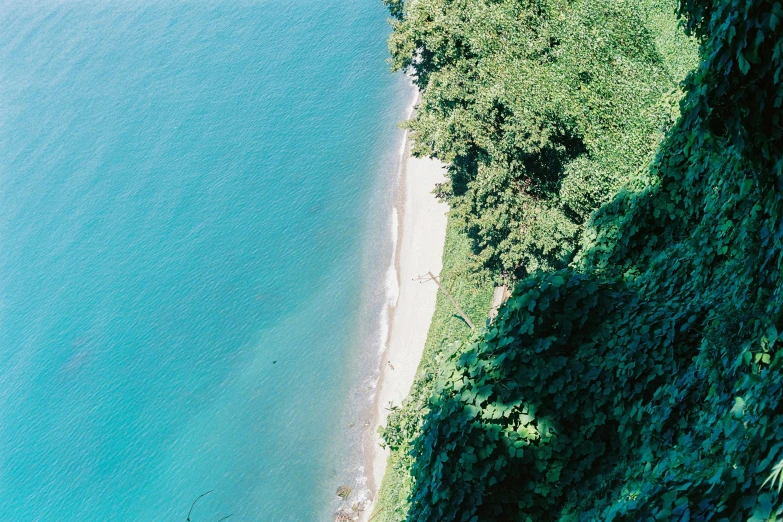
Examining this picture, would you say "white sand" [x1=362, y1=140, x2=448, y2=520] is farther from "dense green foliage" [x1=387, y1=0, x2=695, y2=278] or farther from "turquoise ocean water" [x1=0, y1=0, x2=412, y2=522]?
"dense green foliage" [x1=387, y1=0, x2=695, y2=278]

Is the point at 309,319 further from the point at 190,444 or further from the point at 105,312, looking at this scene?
the point at 105,312

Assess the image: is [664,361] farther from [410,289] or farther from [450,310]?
[410,289]

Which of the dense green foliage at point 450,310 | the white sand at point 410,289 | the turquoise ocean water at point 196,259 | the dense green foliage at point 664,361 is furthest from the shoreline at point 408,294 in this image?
the dense green foliage at point 664,361

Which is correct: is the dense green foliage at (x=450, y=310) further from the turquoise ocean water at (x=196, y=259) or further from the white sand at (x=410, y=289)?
the turquoise ocean water at (x=196, y=259)

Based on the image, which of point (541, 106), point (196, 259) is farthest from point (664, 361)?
point (196, 259)

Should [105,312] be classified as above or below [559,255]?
above

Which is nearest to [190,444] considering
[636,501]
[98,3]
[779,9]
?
[636,501]

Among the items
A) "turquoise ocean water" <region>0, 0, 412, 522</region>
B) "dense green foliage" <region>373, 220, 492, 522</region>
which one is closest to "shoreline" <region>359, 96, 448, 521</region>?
"dense green foliage" <region>373, 220, 492, 522</region>
